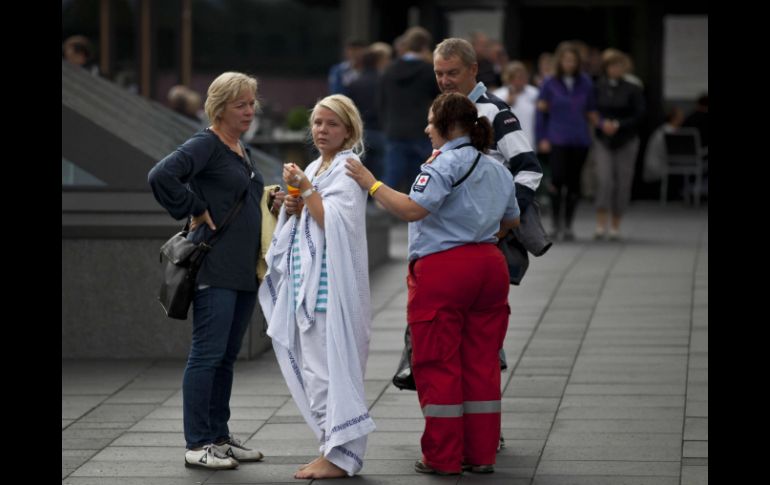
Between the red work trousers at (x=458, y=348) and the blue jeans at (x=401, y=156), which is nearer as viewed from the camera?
the red work trousers at (x=458, y=348)

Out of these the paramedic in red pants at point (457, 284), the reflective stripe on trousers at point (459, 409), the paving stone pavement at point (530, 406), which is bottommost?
the paving stone pavement at point (530, 406)

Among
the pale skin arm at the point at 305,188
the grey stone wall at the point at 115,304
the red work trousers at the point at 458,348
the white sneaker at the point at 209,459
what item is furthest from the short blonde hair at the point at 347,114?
the grey stone wall at the point at 115,304

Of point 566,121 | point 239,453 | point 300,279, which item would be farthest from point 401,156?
point 300,279

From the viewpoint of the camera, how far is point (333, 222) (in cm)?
615

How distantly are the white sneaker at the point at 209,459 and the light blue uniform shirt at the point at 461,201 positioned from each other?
1.16m

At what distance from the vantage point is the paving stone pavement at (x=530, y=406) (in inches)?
253

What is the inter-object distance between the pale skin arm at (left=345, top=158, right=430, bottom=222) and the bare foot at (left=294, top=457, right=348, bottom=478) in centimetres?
103

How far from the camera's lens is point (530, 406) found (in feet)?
25.5

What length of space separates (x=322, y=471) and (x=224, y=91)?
158cm

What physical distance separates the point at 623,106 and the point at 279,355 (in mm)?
9277

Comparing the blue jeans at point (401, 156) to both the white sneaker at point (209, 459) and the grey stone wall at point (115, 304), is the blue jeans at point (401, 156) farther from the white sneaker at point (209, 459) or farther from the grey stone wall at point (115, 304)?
the white sneaker at point (209, 459)

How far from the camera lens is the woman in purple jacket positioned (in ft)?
49.4

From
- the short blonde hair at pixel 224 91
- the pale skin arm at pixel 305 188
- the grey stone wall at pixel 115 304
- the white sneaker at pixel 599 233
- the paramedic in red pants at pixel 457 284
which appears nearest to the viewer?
the pale skin arm at pixel 305 188
